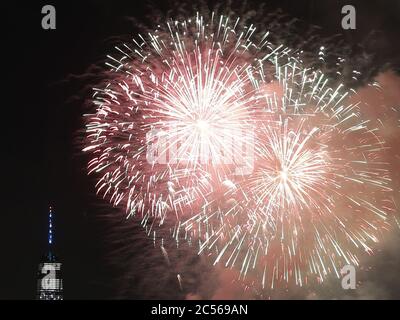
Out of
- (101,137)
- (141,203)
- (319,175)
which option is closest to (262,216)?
(319,175)

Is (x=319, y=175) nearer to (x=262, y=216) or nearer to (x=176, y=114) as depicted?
(x=262, y=216)

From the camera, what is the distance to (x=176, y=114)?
15.8m

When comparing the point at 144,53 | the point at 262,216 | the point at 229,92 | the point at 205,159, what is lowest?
the point at 262,216

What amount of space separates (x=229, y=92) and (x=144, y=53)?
193 centimetres

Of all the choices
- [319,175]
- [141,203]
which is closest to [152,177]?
[141,203]
